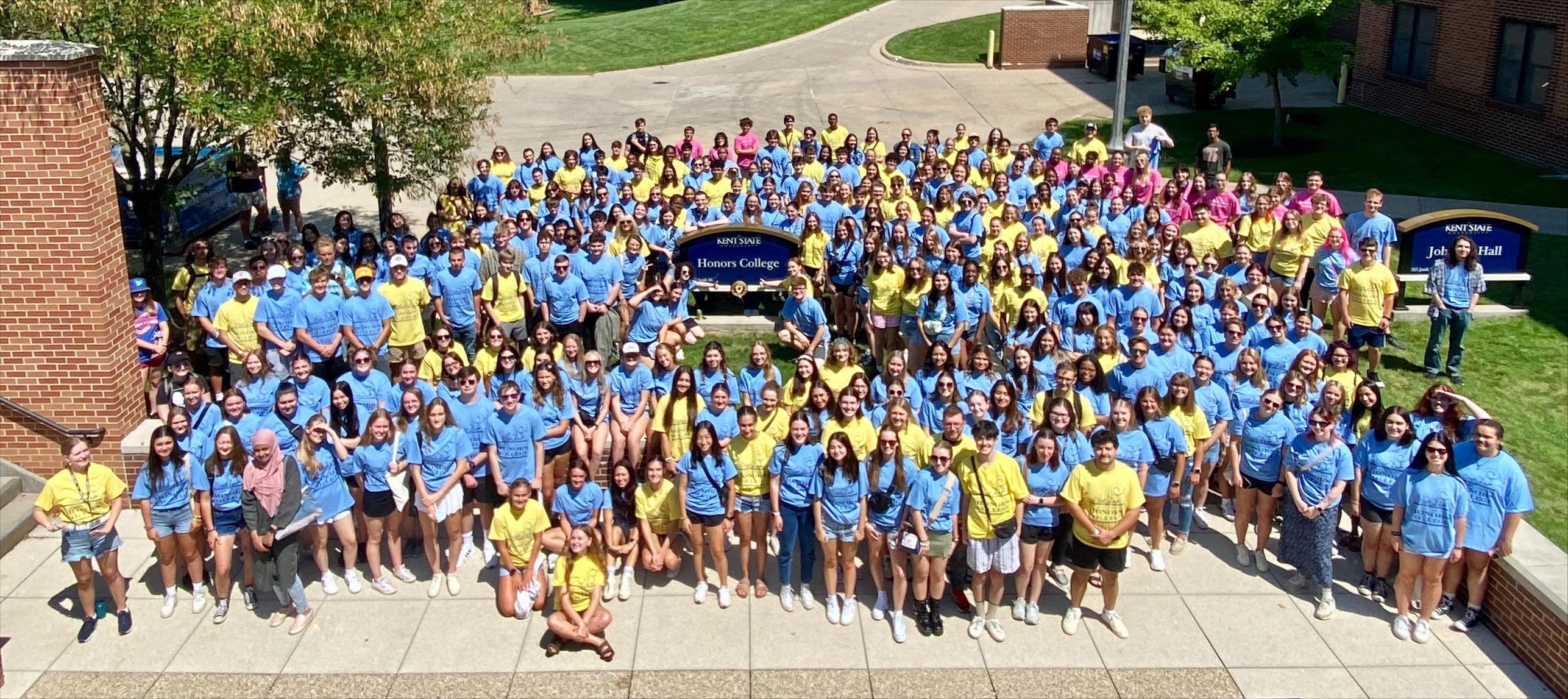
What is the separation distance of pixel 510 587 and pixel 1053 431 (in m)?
4.06

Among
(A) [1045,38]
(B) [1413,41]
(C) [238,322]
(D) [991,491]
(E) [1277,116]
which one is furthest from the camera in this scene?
(A) [1045,38]

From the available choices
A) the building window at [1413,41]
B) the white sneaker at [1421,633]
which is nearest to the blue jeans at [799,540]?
the white sneaker at [1421,633]

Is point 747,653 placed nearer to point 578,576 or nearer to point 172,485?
point 578,576

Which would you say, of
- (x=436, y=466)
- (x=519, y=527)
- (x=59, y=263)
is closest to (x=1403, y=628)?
(x=519, y=527)

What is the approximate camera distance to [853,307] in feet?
47.4

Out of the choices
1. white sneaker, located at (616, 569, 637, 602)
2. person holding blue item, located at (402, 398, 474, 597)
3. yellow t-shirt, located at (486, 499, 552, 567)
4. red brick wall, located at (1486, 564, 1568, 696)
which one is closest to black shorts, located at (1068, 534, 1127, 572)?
red brick wall, located at (1486, 564, 1568, 696)

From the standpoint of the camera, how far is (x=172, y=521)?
970 centimetres

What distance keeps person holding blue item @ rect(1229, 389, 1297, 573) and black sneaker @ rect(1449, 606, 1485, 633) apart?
1.38m

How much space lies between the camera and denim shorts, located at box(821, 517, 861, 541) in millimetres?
9461

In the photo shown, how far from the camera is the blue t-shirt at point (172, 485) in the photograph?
9508mm

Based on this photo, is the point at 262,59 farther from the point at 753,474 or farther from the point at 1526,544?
the point at 1526,544

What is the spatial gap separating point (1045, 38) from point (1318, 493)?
83.0 ft

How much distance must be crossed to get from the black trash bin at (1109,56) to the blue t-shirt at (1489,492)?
2273cm

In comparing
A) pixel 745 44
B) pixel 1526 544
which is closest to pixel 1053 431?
pixel 1526 544
